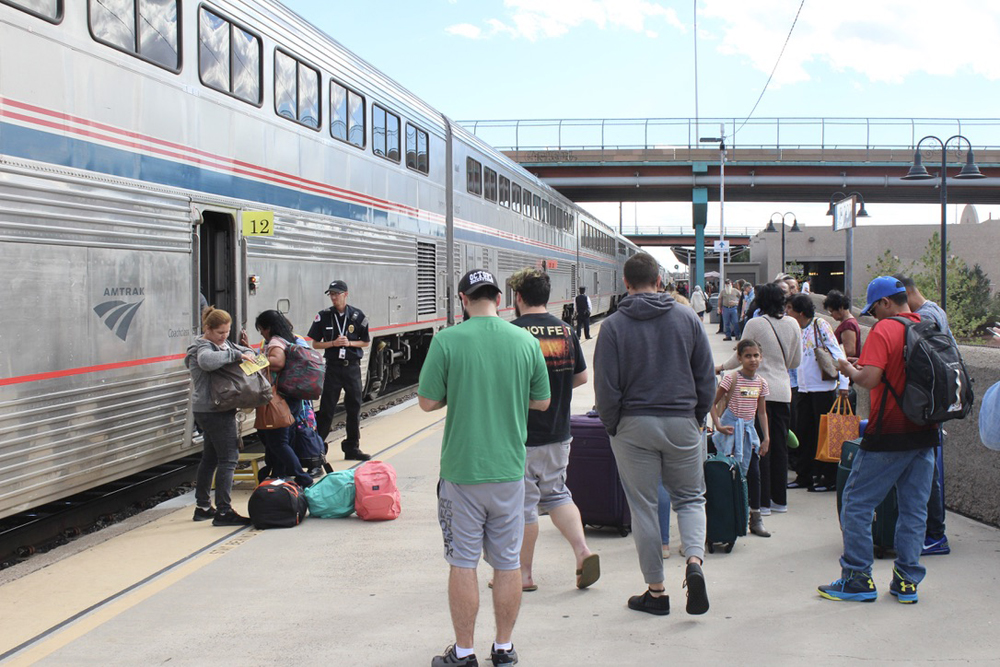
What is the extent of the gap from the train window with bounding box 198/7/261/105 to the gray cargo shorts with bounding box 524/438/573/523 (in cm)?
454

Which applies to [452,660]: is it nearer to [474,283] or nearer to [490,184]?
[474,283]

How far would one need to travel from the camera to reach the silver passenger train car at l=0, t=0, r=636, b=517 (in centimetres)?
559

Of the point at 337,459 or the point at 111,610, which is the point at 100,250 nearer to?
the point at 111,610

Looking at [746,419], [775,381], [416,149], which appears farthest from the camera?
[416,149]

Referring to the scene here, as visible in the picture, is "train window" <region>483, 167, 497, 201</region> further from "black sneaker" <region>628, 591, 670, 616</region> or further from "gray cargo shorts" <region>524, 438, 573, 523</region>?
"black sneaker" <region>628, 591, 670, 616</region>

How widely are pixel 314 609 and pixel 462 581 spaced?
1.25 m

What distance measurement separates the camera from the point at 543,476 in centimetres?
489

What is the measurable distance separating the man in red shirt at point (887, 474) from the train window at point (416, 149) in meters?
8.97

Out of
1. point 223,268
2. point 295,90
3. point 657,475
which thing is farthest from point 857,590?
point 295,90

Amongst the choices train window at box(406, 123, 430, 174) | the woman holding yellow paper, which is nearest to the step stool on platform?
the woman holding yellow paper

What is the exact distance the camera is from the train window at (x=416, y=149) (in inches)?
508

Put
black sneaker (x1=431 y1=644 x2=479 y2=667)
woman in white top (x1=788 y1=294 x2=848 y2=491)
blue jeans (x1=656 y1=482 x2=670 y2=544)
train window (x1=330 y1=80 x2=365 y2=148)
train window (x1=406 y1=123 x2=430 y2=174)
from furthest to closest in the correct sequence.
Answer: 1. train window (x1=406 y1=123 x2=430 y2=174)
2. train window (x1=330 y1=80 x2=365 y2=148)
3. woman in white top (x1=788 y1=294 x2=848 y2=491)
4. blue jeans (x1=656 y1=482 x2=670 y2=544)
5. black sneaker (x1=431 y1=644 x2=479 y2=667)

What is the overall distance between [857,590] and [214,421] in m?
4.27

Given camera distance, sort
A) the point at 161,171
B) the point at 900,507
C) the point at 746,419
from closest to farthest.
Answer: the point at 900,507 < the point at 746,419 < the point at 161,171
